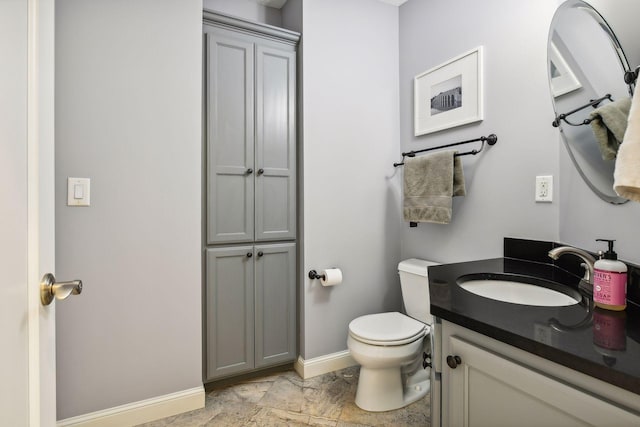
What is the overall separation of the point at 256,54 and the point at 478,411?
6.41 ft

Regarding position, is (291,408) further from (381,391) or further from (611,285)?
(611,285)

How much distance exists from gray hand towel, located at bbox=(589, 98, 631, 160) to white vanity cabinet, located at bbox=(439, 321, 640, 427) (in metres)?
0.71

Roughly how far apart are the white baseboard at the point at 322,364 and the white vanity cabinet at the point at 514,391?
47.9 inches

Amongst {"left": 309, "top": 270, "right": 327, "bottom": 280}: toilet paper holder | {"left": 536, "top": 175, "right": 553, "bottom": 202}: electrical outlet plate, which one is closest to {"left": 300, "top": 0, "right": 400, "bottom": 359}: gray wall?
{"left": 309, "top": 270, "right": 327, "bottom": 280}: toilet paper holder

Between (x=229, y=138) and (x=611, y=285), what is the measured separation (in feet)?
5.69

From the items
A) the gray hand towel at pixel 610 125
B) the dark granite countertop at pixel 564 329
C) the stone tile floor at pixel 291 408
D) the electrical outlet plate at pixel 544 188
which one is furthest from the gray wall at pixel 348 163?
the gray hand towel at pixel 610 125

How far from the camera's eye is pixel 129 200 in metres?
1.57

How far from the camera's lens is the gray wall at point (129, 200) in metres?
1.46

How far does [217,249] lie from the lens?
1849 mm

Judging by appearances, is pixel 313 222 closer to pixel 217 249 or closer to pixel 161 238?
pixel 217 249

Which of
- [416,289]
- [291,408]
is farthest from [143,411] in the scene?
[416,289]

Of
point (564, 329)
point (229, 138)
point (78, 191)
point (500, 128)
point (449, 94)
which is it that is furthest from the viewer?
point (449, 94)
